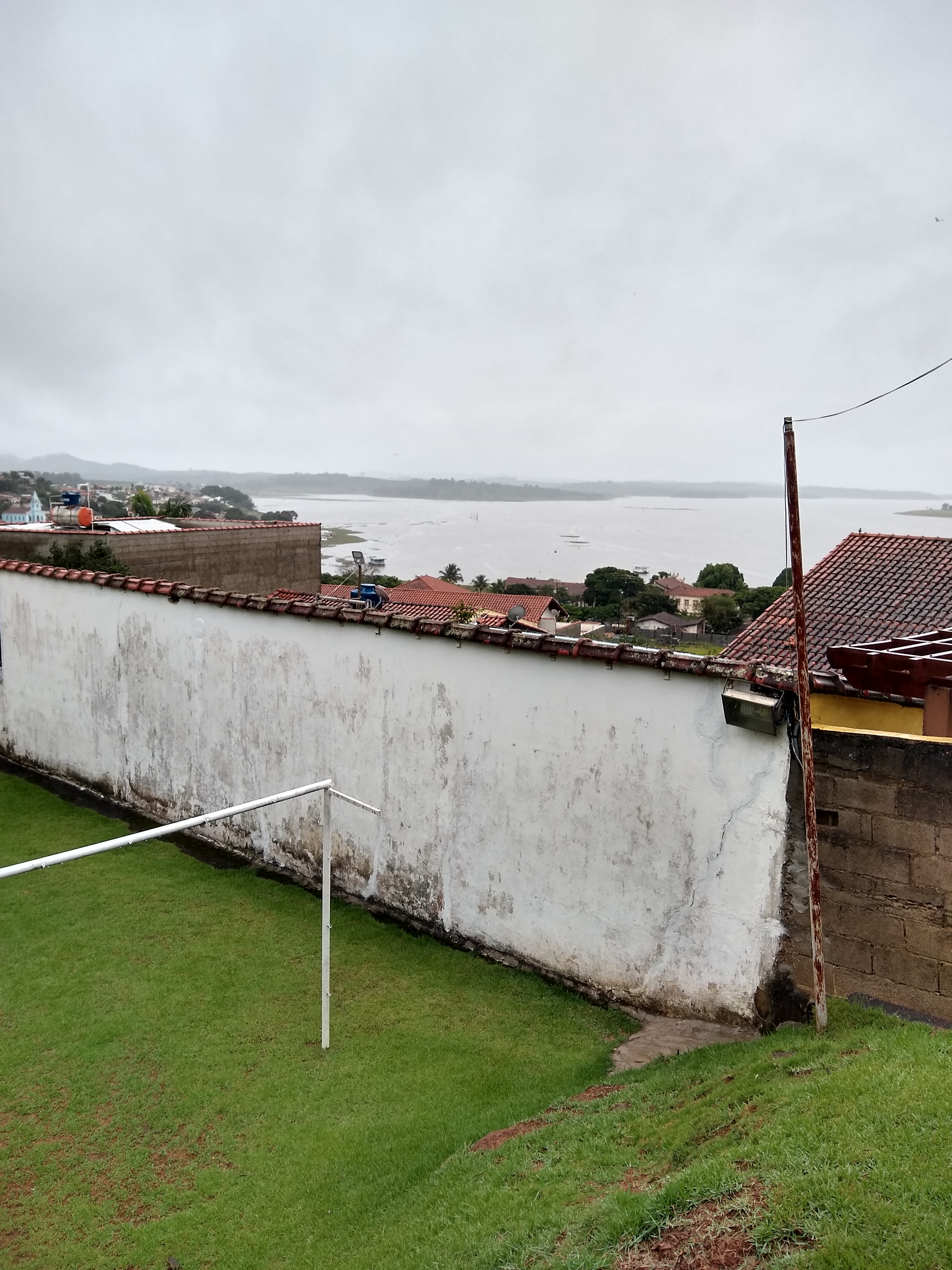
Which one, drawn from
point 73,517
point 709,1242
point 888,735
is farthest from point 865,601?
point 73,517

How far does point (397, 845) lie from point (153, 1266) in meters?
3.58

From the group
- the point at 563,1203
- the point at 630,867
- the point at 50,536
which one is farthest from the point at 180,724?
the point at 50,536

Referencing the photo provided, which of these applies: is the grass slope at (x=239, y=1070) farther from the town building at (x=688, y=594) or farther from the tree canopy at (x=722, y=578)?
the tree canopy at (x=722, y=578)

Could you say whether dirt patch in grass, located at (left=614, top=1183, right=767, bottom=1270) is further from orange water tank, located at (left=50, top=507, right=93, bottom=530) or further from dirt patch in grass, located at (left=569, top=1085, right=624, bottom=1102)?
orange water tank, located at (left=50, top=507, right=93, bottom=530)

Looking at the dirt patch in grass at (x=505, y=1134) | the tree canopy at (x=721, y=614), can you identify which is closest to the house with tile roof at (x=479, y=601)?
the tree canopy at (x=721, y=614)

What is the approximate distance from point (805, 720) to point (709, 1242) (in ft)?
8.48

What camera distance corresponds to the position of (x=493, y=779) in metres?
6.50

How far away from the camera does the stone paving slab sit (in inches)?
207

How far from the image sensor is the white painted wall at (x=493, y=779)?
5461mm

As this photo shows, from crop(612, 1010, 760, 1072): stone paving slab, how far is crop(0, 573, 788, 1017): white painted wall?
114 mm

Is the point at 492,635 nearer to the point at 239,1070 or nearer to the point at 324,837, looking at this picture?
the point at 324,837

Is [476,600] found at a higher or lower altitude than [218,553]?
lower

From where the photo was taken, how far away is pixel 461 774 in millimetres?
6688

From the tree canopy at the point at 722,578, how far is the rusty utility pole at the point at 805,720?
282 feet
